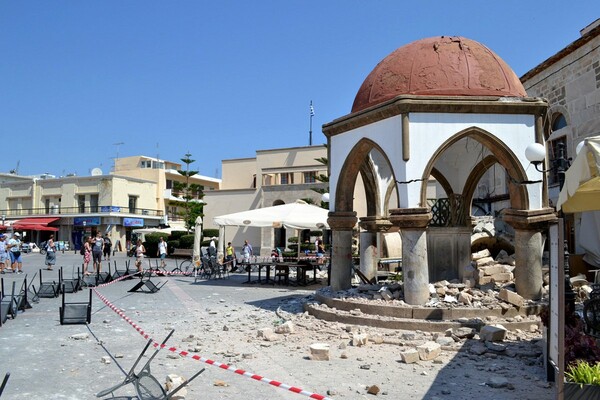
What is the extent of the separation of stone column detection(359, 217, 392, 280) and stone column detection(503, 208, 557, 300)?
13.5 ft

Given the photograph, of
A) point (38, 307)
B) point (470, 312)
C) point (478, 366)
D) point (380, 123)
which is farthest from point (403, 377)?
point (38, 307)

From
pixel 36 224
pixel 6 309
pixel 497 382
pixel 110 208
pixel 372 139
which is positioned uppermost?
pixel 110 208

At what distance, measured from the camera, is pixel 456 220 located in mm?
11633

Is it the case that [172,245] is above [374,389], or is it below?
above

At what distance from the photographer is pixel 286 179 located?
39250 mm

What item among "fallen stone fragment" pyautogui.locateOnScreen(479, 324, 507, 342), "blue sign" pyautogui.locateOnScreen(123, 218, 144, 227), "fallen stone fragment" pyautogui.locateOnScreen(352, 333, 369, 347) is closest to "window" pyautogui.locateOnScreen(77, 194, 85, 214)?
"blue sign" pyautogui.locateOnScreen(123, 218, 144, 227)

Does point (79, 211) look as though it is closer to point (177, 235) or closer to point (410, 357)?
point (177, 235)

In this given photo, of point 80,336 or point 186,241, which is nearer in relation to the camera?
point 80,336

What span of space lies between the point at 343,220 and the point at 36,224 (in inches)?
1818

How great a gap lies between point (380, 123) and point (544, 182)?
2.99 metres

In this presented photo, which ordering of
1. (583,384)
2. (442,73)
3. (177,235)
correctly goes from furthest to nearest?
(177,235) < (442,73) < (583,384)

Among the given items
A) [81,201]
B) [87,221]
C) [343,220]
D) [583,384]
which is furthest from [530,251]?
[81,201]

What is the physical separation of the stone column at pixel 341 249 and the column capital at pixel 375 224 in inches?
82.1

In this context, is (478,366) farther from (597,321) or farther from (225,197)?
(225,197)
